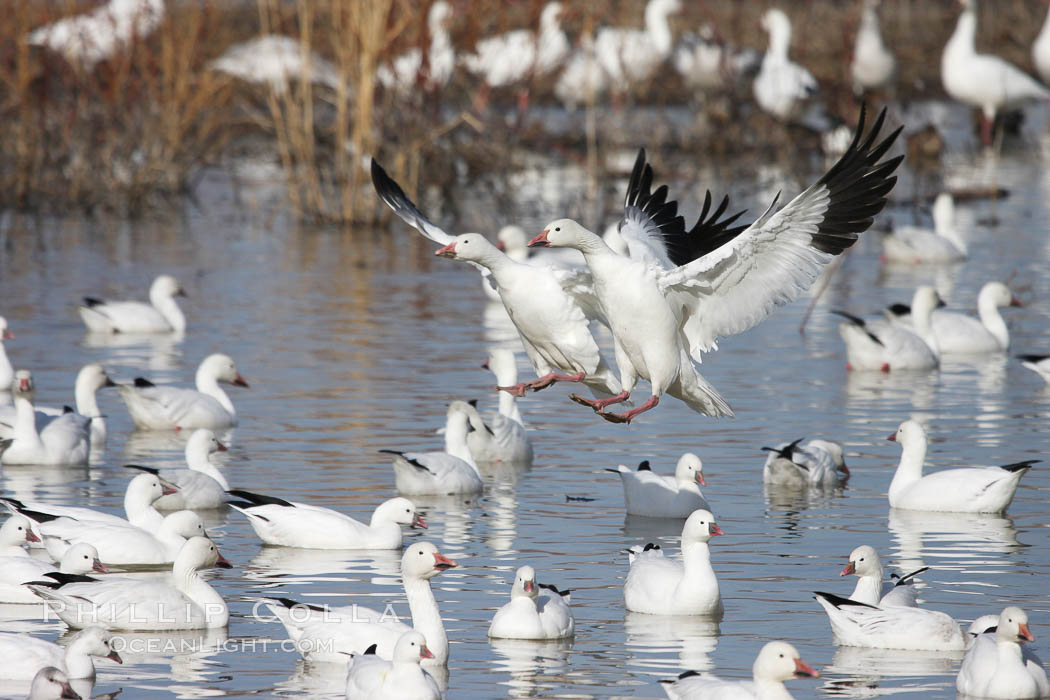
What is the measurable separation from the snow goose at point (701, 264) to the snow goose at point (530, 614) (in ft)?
6.58

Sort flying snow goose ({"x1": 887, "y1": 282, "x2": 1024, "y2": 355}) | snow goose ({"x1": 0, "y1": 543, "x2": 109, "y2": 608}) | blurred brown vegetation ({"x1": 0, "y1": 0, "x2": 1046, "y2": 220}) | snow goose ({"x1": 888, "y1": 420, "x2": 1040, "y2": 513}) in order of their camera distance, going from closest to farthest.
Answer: snow goose ({"x1": 0, "y1": 543, "x2": 109, "y2": 608})
snow goose ({"x1": 888, "y1": 420, "x2": 1040, "y2": 513})
flying snow goose ({"x1": 887, "y1": 282, "x2": 1024, "y2": 355})
blurred brown vegetation ({"x1": 0, "y1": 0, "x2": 1046, "y2": 220})

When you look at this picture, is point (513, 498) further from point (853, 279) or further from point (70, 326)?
point (853, 279)

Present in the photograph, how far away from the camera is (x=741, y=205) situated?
80.0 ft

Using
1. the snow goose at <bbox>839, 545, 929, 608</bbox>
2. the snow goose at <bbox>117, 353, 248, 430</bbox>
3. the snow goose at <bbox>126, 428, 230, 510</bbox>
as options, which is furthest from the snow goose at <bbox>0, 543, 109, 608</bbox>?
the snow goose at <bbox>117, 353, 248, 430</bbox>

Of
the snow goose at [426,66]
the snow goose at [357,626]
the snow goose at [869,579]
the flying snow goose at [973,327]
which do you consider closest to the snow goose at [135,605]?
the snow goose at [357,626]

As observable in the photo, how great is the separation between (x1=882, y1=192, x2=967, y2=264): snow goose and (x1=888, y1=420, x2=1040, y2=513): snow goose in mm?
10069

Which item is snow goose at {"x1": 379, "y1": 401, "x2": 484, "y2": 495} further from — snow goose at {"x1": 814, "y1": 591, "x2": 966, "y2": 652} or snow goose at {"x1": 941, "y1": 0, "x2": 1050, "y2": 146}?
snow goose at {"x1": 941, "y1": 0, "x2": 1050, "y2": 146}

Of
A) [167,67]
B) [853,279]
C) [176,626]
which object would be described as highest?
[167,67]

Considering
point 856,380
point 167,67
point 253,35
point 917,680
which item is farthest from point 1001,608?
point 253,35

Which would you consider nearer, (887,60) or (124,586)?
(124,586)

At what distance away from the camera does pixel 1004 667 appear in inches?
277

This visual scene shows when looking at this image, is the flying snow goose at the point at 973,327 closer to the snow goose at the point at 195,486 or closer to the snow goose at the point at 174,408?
the snow goose at the point at 174,408

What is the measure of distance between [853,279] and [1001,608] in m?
12.1

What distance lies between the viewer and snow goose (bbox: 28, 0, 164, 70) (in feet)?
71.9
